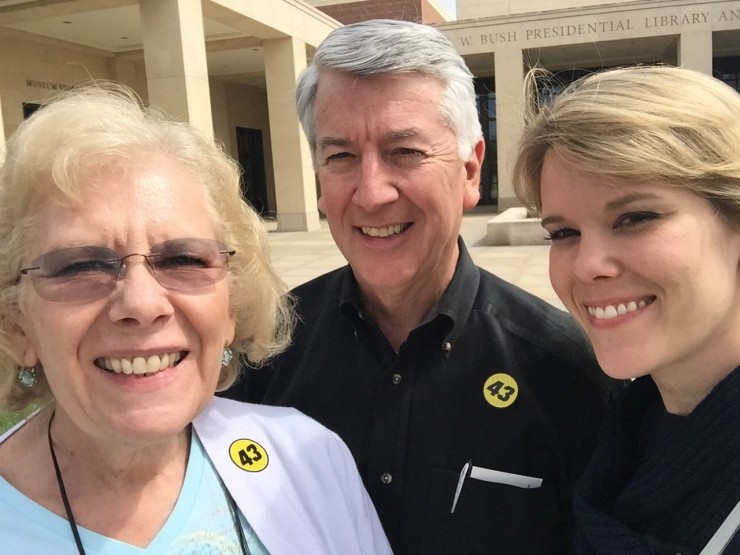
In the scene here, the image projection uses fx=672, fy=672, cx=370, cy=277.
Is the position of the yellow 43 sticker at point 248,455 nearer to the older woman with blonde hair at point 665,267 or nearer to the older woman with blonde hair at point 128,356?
the older woman with blonde hair at point 128,356

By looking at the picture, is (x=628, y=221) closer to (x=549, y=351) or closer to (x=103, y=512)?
(x=549, y=351)

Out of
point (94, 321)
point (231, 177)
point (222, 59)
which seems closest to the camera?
point (94, 321)

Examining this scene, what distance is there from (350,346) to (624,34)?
21587mm

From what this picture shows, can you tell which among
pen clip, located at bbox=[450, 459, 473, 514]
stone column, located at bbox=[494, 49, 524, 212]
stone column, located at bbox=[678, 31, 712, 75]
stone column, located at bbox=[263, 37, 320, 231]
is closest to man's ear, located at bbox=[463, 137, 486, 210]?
pen clip, located at bbox=[450, 459, 473, 514]

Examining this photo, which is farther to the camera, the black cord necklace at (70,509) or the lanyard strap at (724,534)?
the black cord necklace at (70,509)

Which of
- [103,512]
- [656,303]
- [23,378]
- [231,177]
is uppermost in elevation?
[231,177]

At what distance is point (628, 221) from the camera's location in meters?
1.52

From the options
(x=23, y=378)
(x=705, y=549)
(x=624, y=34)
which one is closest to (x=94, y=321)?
(x=23, y=378)

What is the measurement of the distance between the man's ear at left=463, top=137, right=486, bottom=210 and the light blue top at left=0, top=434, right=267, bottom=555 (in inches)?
49.0

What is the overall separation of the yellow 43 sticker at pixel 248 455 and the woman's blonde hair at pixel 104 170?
28cm

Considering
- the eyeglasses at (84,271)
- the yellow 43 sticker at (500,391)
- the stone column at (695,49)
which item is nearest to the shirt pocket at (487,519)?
the yellow 43 sticker at (500,391)

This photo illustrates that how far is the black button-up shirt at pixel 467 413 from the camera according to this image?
2.04m

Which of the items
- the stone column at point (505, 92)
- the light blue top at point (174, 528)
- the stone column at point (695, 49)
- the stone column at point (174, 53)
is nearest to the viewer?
the light blue top at point (174, 528)

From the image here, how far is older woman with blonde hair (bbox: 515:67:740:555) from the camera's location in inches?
56.4
